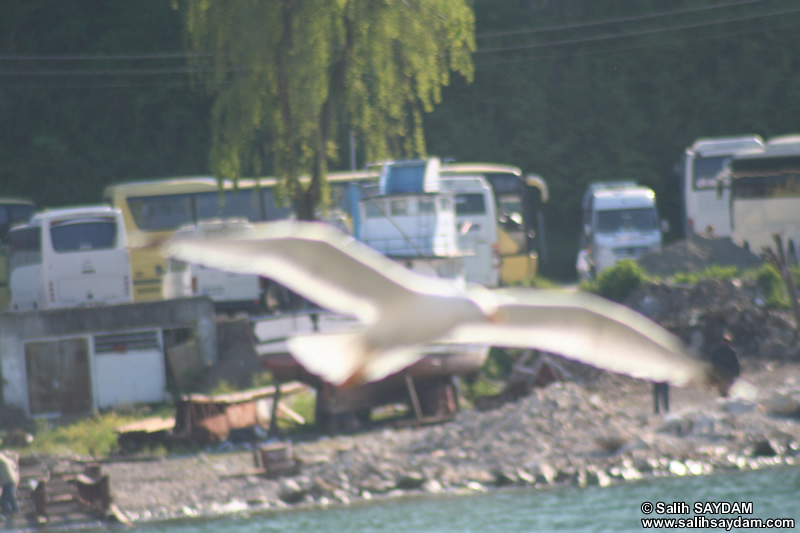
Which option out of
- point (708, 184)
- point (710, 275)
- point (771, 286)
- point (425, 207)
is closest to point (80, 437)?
point (425, 207)

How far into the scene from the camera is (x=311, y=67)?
2072cm

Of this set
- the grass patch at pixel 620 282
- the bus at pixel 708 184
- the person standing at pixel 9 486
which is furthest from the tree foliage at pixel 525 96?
the person standing at pixel 9 486

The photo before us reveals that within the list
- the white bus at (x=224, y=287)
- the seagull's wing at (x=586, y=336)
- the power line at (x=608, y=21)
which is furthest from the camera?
the power line at (x=608, y=21)

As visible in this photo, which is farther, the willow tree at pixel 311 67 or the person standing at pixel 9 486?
the willow tree at pixel 311 67

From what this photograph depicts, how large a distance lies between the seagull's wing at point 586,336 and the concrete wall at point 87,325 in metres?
18.8

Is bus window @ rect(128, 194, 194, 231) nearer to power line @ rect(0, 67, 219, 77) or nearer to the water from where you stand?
power line @ rect(0, 67, 219, 77)

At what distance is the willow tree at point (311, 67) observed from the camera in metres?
20.8

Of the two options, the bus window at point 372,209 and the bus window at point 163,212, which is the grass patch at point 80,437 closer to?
the bus window at point 372,209

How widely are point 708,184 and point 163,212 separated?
17637 mm

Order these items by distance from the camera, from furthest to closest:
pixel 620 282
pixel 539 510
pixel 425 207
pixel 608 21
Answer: pixel 608 21 → pixel 620 282 → pixel 425 207 → pixel 539 510

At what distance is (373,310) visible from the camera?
6.02m

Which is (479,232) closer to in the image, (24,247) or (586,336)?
(24,247)

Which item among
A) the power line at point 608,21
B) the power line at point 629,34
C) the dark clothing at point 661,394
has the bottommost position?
the dark clothing at point 661,394

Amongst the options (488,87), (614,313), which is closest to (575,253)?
(488,87)
